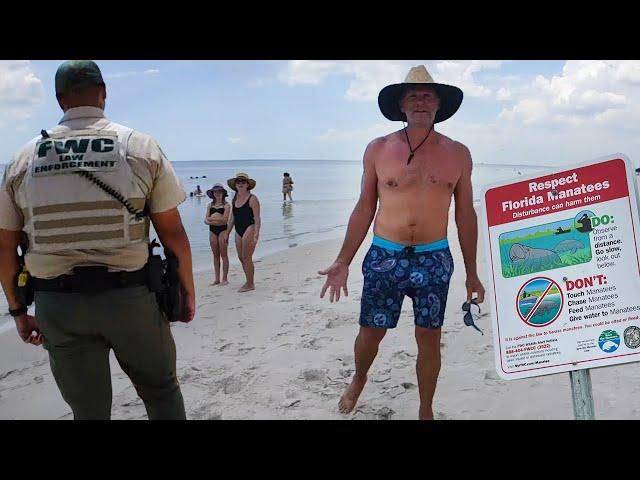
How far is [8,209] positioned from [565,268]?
7.15 ft

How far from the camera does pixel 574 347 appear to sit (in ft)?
6.49

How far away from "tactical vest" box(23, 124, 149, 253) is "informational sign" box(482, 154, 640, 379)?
147 cm

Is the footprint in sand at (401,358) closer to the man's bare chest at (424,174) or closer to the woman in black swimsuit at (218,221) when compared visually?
the man's bare chest at (424,174)

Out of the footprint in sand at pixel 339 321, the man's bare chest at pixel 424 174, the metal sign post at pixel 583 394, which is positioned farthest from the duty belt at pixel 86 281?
the footprint in sand at pixel 339 321

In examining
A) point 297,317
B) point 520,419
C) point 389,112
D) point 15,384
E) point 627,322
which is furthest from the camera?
point 297,317

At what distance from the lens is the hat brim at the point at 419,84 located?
277 cm

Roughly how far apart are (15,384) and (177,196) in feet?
6.65

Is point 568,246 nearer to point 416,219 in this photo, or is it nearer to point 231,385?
point 416,219

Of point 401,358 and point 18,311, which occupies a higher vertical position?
point 18,311

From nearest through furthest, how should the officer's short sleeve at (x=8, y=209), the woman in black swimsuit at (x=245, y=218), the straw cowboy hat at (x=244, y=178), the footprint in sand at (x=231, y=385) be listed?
1. the officer's short sleeve at (x=8, y=209)
2. the footprint in sand at (x=231, y=385)
3. the straw cowboy hat at (x=244, y=178)
4. the woman in black swimsuit at (x=245, y=218)

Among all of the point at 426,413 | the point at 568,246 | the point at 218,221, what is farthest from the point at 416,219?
the point at 218,221

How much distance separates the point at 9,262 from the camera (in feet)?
6.98

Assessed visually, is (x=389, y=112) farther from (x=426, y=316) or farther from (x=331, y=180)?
(x=331, y=180)
